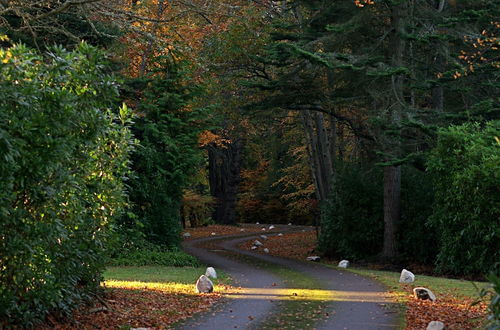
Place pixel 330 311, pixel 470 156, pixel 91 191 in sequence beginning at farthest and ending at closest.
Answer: pixel 470 156
pixel 330 311
pixel 91 191

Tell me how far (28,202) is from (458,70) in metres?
13.3

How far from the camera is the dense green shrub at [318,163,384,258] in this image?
22891 mm

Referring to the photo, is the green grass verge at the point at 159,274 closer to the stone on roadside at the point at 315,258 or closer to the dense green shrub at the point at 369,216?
the stone on roadside at the point at 315,258

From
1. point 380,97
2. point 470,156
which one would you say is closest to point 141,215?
point 380,97

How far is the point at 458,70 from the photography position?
17.9 m

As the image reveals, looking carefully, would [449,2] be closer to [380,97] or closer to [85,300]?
[380,97]

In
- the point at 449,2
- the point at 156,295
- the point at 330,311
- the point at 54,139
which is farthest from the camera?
the point at 449,2

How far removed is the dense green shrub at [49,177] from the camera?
296 inches

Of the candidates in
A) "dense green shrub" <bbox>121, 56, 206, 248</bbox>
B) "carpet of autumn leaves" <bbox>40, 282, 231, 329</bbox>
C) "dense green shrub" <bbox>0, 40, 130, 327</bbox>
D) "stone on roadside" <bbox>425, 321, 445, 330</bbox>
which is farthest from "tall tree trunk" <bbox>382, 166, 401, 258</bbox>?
"dense green shrub" <bbox>0, 40, 130, 327</bbox>

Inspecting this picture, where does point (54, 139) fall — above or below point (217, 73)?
below

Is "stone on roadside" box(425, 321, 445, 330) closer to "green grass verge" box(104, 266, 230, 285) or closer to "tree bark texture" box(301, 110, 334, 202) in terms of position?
"green grass verge" box(104, 266, 230, 285)

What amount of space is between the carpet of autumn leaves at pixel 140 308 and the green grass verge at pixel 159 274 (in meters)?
1.67

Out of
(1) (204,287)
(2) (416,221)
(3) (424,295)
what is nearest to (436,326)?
(3) (424,295)

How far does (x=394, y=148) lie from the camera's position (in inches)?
766
